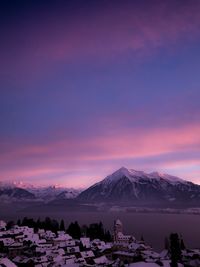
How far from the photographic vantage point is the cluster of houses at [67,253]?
213ft

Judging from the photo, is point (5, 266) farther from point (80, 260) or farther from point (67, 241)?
point (67, 241)

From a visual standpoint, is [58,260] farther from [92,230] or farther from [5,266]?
[92,230]

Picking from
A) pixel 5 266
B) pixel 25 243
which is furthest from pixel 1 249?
pixel 5 266

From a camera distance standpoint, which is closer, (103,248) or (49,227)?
(103,248)

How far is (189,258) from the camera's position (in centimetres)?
6988

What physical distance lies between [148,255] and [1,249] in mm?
29937

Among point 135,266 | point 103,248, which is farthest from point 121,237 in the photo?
point 135,266

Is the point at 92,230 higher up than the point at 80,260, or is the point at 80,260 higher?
the point at 92,230

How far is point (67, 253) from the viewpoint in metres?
75.4

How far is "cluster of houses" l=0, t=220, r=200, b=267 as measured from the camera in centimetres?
6506

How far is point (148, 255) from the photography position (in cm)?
7369

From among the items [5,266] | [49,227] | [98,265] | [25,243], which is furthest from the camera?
[49,227]

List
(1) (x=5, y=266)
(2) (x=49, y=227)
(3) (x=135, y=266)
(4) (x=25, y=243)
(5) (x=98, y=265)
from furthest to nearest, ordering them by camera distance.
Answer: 1. (2) (x=49, y=227)
2. (4) (x=25, y=243)
3. (5) (x=98, y=265)
4. (3) (x=135, y=266)
5. (1) (x=5, y=266)

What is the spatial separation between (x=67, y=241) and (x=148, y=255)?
20.2 metres
